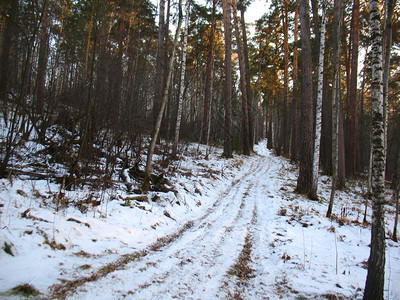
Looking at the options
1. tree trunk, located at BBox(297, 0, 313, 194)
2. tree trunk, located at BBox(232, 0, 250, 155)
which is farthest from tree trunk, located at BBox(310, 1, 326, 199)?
tree trunk, located at BBox(232, 0, 250, 155)

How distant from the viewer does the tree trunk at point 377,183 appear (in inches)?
93.4

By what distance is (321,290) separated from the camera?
105 inches

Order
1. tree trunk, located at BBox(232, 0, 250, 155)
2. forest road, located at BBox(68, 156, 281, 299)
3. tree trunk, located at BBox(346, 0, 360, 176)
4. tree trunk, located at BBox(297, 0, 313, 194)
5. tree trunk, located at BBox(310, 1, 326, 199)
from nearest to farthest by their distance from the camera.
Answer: forest road, located at BBox(68, 156, 281, 299) < tree trunk, located at BBox(310, 1, 326, 199) < tree trunk, located at BBox(297, 0, 313, 194) < tree trunk, located at BBox(346, 0, 360, 176) < tree trunk, located at BBox(232, 0, 250, 155)

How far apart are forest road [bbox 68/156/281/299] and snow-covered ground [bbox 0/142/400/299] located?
0.01m

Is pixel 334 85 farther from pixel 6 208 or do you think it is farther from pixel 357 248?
pixel 6 208

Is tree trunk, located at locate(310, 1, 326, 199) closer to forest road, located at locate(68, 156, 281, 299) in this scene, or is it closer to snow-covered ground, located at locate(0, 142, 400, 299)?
snow-covered ground, located at locate(0, 142, 400, 299)

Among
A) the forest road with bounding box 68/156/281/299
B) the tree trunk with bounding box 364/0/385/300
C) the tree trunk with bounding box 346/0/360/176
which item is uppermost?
the tree trunk with bounding box 346/0/360/176

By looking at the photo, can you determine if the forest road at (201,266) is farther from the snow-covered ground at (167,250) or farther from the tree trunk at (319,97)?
the tree trunk at (319,97)

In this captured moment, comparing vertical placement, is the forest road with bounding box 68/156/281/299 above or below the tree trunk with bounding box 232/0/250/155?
below

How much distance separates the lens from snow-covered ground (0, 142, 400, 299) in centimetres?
231

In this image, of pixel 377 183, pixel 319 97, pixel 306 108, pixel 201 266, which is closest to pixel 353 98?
pixel 306 108

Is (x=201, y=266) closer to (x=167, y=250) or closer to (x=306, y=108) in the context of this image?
(x=167, y=250)

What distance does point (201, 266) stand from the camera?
2.93 meters

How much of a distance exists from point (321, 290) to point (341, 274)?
0.70 metres
